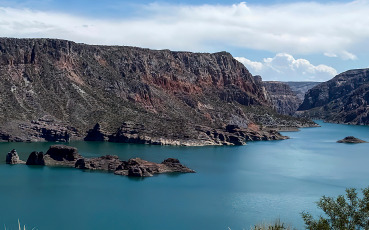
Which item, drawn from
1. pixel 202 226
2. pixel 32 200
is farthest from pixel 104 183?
pixel 202 226

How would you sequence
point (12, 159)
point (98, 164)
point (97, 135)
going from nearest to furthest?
point (98, 164)
point (12, 159)
point (97, 135)

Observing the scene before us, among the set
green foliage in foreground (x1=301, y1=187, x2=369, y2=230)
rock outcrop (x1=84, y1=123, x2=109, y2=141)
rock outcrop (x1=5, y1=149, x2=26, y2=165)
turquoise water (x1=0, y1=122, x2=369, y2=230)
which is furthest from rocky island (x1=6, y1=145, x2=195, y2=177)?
green foliage in foreground (x1=301, y1=187, x2=369, y2=230)

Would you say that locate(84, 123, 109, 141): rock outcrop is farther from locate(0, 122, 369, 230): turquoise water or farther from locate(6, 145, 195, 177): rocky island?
locate(6, 145, 195, 177): rocky island

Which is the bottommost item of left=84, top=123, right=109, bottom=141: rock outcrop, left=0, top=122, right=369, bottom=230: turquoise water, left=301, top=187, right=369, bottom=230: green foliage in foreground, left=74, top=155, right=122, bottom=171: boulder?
left=0, top=122, right=369, bottom=230: turquoise water

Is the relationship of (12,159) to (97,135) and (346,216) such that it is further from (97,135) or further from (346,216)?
(346,216)

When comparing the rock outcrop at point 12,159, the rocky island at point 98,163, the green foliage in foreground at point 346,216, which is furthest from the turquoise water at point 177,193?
the green foliage in foreground at point 346,216

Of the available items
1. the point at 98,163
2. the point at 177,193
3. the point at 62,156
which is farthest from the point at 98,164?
the point at 177,193
